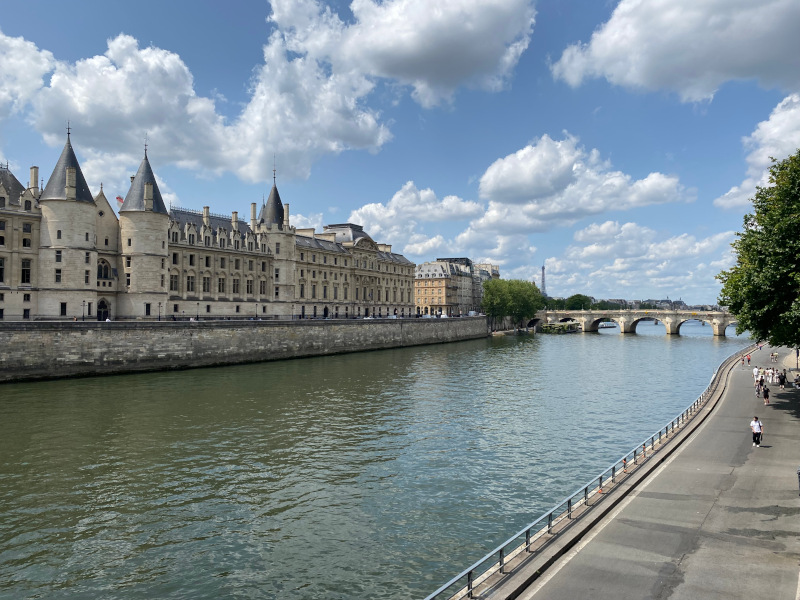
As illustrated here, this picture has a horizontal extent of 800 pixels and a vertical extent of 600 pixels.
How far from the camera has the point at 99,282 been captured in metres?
60.7

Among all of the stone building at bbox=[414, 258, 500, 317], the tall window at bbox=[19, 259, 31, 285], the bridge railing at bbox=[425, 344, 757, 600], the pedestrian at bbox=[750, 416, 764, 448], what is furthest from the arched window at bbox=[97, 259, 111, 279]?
the stone building at bbox=[414, 258, 500, 317]

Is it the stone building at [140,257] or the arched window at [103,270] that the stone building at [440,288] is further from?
the arched window at [103,270]

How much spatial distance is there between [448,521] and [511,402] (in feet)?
72.6

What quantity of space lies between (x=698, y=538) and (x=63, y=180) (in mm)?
59950

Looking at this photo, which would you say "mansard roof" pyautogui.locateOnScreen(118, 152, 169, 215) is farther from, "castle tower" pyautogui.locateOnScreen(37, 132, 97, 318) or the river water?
the river water

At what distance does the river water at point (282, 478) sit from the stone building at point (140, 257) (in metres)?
14.9

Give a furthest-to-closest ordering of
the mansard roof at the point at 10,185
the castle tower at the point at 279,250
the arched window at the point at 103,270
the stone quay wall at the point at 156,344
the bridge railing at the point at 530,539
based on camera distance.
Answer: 1. the castle tower at the point at 279,250
2. the arched window at the point at 103,270
3. the mansard roof at the point at 10,185
4. the stone quay wall at the point at 156,344
5. the bridge railing at the point at 530,539

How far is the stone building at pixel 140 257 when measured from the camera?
54.4 meters

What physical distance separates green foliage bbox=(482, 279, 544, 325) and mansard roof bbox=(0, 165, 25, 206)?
102 metres

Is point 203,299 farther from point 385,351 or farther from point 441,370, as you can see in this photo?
point 441,370

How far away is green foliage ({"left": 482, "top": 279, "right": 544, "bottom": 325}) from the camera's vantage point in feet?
456

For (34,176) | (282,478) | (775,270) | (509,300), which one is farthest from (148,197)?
(509,300)

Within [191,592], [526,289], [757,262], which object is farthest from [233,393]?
[526,289]

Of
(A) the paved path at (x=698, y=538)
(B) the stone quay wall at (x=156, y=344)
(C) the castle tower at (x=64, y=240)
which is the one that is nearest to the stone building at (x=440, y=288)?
(B) the stone quay wall at (x=156, y=344)
